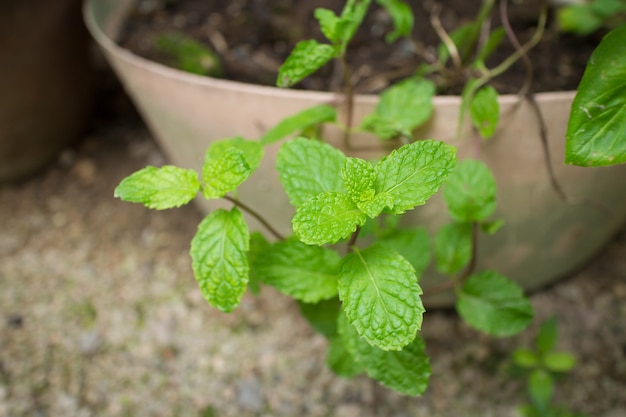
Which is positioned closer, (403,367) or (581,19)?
(403,367)

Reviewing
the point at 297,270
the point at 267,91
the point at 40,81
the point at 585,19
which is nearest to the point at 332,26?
the point at 267,91

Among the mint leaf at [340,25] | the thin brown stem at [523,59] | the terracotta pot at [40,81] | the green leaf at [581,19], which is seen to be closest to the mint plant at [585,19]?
the green leaf at [581,19]

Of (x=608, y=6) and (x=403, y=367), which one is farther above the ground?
(x=608, y=6)

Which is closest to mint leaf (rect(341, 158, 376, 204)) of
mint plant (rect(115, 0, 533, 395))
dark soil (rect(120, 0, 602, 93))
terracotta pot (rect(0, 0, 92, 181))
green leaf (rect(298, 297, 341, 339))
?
mint plant (rect(115, 0, 533, 395))

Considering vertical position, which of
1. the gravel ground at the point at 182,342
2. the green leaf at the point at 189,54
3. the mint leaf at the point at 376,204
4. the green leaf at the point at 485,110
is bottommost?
the gravel ground at the point at 182,342

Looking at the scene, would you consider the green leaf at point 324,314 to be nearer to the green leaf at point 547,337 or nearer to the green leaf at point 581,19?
the green leaf at point 547,337

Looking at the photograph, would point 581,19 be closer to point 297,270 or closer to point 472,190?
point 472,190
